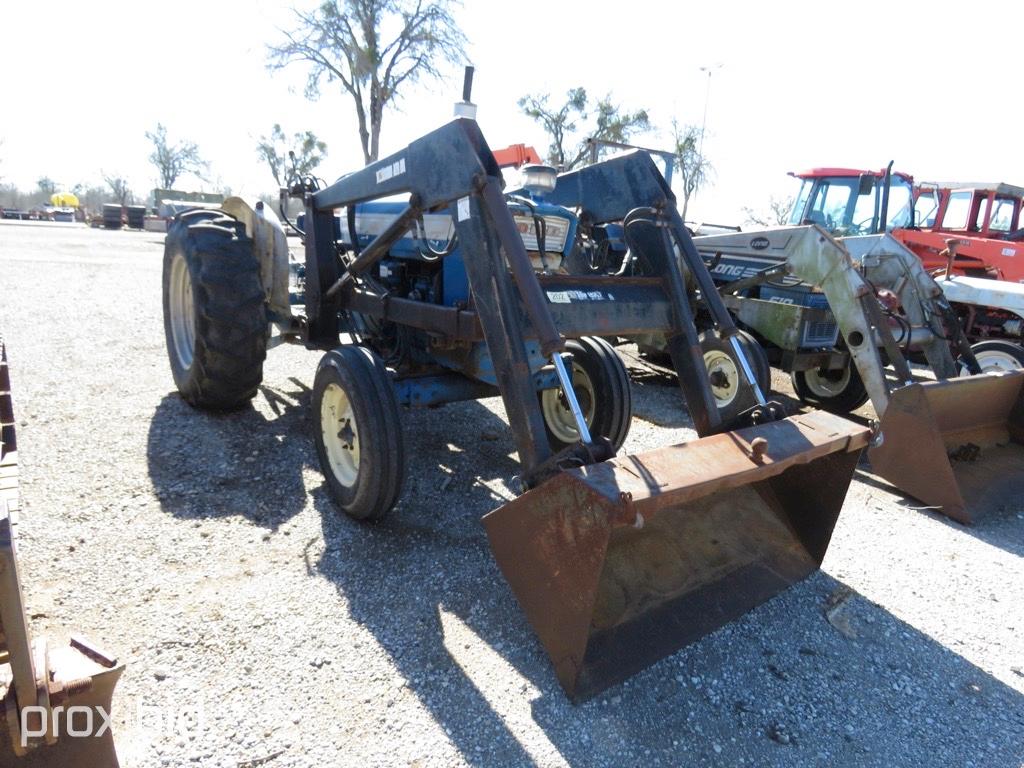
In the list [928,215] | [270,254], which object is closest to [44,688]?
[270,254]

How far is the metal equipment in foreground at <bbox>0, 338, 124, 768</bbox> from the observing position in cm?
122

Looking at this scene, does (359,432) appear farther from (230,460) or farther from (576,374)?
(576,374)

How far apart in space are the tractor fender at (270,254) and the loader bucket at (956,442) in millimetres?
4028

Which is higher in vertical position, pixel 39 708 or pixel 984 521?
pixel 39 708

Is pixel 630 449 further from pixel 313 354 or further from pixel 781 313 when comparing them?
pixel 313 354

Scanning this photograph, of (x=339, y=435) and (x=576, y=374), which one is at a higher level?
(x=576, y=374)

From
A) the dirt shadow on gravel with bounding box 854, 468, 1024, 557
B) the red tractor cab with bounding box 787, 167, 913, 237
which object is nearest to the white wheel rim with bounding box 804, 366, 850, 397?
the dirt shadow on gravel with bounding box 854, 468, 1024, 557

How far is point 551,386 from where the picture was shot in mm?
3756

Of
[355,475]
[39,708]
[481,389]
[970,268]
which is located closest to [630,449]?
[481,389]

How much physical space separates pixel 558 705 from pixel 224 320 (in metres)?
2.87

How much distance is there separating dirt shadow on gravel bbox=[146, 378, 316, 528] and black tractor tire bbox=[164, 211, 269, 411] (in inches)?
8.7

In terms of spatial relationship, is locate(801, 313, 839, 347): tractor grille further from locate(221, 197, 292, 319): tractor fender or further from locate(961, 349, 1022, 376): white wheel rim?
locate(221, 197, 292, 319): tractor fender

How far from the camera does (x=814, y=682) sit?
7.67 feet

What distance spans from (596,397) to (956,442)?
2422 millimetres
